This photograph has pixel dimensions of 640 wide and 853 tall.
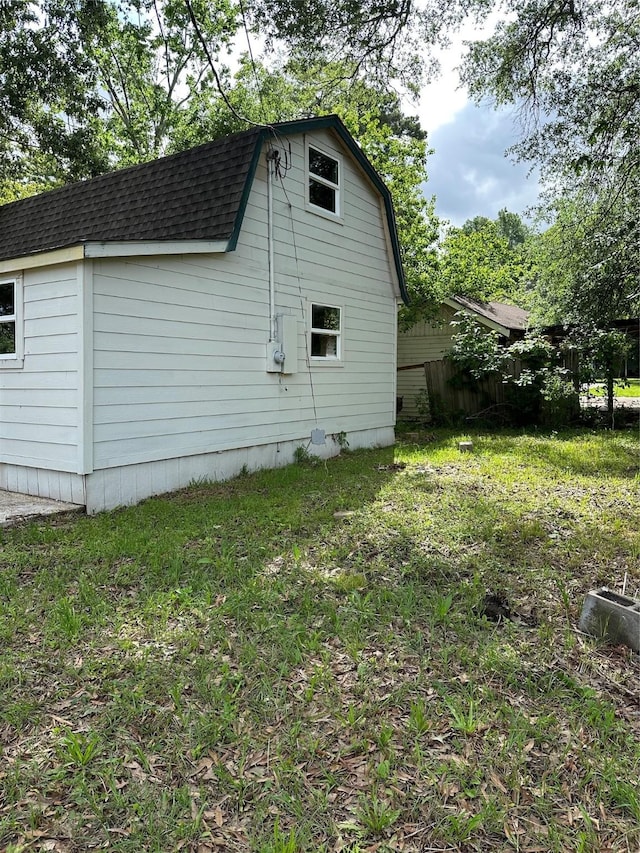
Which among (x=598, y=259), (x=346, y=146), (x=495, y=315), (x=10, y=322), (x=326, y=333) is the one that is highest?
(x=346, y=146)

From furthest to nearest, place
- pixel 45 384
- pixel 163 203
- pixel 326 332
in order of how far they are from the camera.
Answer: pixel 326 332
pixel 163 203
pixel 45 384

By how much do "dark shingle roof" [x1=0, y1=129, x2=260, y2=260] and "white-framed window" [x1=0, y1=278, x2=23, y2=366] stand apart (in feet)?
1.98

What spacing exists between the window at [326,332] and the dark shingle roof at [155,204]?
2352mm

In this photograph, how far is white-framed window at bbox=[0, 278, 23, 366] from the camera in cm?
592

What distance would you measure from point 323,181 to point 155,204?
118 inches

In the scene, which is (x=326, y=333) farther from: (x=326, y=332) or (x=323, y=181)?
(x=323, y=181)

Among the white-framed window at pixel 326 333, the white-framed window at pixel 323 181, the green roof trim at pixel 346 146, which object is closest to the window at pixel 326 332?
the white-framed window at pixel 326 333

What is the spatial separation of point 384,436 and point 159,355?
5.58m

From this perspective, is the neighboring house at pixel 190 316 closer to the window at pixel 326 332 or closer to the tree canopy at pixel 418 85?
the window at pixel 326 332

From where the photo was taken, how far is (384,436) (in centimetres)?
1059

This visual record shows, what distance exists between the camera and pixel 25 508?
5.38m

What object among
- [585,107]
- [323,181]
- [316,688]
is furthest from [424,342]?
[316,688]

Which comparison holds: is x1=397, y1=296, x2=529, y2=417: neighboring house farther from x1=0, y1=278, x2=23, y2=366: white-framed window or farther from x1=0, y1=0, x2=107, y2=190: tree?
x1=0, y1=278, x2=23, y2=366: white-framed window

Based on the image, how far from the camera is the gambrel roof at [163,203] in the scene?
6.54 metres
